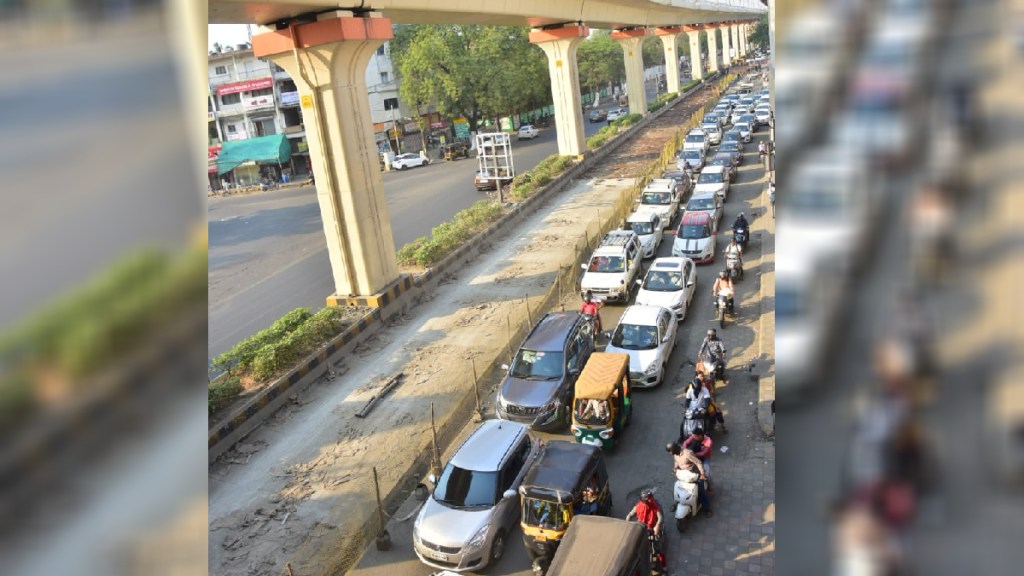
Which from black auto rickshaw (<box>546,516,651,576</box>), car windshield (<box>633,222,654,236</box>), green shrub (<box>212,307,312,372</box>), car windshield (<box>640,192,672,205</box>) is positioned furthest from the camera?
car windshield (<box>640,192,672,205</box>)

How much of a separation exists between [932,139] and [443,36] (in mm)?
44423

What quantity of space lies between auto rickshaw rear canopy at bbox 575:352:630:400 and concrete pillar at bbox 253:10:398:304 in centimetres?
639

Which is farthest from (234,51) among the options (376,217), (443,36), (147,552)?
(147,552)

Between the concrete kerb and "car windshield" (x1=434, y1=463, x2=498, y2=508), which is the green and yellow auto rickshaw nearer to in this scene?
"car windshield" (x1=434, y1=463, x2=498, y2=508)

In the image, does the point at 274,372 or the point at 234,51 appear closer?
the point at 274,372

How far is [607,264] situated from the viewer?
15.0 metres

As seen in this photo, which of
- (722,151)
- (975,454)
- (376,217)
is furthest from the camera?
(722,151)

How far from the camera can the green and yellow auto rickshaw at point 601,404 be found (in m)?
9.41

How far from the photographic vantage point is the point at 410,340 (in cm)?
1418

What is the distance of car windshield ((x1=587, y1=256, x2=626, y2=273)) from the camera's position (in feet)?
48.5

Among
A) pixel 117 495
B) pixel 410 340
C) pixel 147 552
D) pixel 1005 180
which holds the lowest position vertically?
pixel 410 340

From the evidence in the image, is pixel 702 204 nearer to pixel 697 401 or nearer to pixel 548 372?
pixel 548 372

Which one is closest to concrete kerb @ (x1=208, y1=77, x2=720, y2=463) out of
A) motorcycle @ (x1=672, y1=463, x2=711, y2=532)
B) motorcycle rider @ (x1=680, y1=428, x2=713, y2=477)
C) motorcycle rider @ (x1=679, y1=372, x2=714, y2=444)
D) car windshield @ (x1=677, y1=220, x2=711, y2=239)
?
car windshield @ (x1=677, y1=220, x2=711, y2=239)

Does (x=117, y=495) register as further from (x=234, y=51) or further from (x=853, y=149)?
(x=234, y=51)
